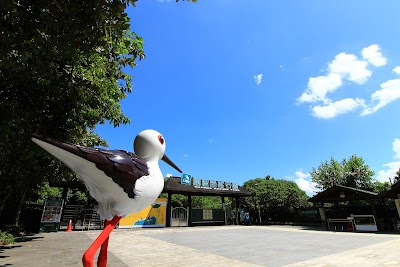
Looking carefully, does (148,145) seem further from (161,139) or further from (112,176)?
(112,176)

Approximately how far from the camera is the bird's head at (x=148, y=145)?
14.3 ft

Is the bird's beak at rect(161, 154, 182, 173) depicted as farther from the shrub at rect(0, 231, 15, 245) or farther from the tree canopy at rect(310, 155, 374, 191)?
the tree canopy at rect(310, 155, 374, 191)

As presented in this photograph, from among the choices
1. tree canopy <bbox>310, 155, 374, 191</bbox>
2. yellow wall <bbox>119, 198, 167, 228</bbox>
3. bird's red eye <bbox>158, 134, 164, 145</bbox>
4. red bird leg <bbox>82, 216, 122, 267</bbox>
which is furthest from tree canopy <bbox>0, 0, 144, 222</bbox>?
tree canopy <bbox>310, 155, 374, 191</bbox>

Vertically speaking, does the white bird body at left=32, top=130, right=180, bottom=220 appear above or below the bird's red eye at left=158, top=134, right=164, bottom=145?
below

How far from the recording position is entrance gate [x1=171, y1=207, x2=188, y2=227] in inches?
937

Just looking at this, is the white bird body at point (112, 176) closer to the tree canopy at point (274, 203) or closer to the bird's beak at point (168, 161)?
the bird's beak at point (168, 161)

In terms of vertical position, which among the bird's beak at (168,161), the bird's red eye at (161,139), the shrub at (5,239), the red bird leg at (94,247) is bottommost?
the shrub at (5,239)

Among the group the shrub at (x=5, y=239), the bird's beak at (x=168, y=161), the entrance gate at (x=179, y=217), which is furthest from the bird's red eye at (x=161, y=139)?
the entrance gate at (x=179, y=217)

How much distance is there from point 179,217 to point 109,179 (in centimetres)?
2193

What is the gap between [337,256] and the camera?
8.18m

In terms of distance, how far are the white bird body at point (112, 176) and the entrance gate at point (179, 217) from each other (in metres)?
21.1

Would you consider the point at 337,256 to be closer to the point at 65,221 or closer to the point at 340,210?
the point at 340,210

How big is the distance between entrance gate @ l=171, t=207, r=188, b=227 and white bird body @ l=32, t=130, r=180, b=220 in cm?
2110

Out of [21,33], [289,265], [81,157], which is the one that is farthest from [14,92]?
[289,265]
